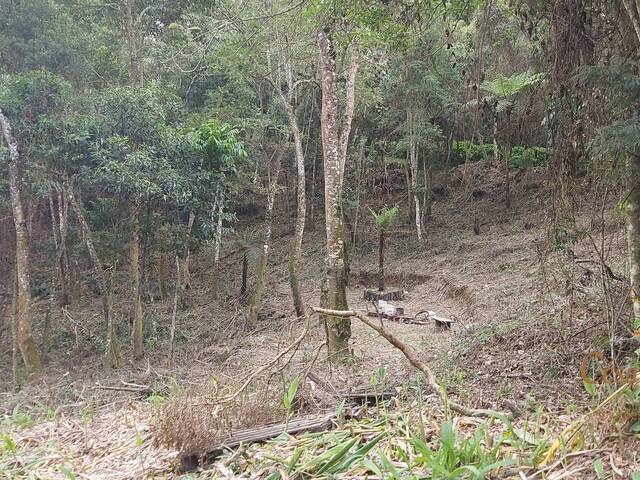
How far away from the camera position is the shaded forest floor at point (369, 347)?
3359 mm

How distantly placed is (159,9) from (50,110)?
16.6 feet

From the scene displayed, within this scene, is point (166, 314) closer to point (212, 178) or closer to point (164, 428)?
point (212, 178)

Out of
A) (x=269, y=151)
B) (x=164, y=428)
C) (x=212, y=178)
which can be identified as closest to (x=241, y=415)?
(x=164, y=428)

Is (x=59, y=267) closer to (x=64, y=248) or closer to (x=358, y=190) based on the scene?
(x=64, y=248)

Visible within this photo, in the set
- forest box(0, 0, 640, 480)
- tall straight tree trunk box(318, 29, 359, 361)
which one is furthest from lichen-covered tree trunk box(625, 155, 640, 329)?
tall straight tree trunk box(318, 29, 359, 361)

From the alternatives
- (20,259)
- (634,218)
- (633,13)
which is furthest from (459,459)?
(20,259)

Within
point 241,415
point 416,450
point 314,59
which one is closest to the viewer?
point 416,450

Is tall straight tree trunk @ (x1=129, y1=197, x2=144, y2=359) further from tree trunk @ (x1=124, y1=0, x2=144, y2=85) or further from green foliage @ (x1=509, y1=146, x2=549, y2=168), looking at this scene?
green foliage @ (x1=509, y1=146, x2=549, y2=168)

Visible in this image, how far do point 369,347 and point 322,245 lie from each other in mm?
12347

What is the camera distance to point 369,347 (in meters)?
9.42

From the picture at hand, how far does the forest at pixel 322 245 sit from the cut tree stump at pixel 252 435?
0.02 meters

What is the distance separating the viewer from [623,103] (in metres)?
4.12

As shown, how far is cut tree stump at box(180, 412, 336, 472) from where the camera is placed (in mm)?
3053

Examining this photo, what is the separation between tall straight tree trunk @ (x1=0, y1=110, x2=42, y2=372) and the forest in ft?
0.23
